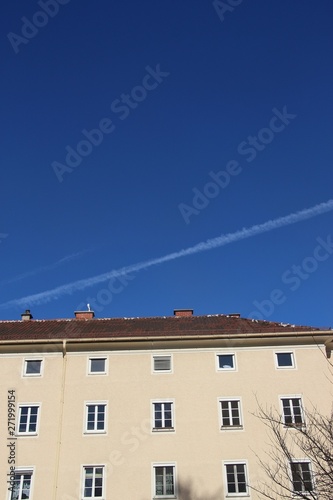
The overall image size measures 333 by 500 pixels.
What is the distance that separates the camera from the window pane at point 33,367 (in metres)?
26.2

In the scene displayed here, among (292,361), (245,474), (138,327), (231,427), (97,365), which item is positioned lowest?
(245,474)

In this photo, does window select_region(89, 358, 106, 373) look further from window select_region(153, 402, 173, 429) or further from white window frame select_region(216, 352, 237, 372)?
white window frame select_region(216, 352, 237, 372)

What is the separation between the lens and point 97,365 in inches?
1040

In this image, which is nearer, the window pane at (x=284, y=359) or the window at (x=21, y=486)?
the window at (x=21, y=486)

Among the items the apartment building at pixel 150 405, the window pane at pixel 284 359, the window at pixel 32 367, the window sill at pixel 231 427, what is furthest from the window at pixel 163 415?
the window at pixel 32 367

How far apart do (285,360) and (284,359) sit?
0.07m

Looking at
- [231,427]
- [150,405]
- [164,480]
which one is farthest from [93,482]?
[231,427]

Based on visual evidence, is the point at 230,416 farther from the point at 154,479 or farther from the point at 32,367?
the point at 32,367

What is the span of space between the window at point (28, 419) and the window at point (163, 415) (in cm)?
602

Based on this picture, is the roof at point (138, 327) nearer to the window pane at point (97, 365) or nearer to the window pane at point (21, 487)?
the window pane at point (97, 365)

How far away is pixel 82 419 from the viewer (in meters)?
24.8

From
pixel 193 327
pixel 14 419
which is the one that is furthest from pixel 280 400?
pixel 14 419

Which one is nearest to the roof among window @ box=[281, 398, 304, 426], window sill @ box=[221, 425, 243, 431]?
window @ box=[281, 398, 304, 426]

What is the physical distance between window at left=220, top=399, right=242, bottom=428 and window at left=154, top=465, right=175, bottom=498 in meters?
3.34
